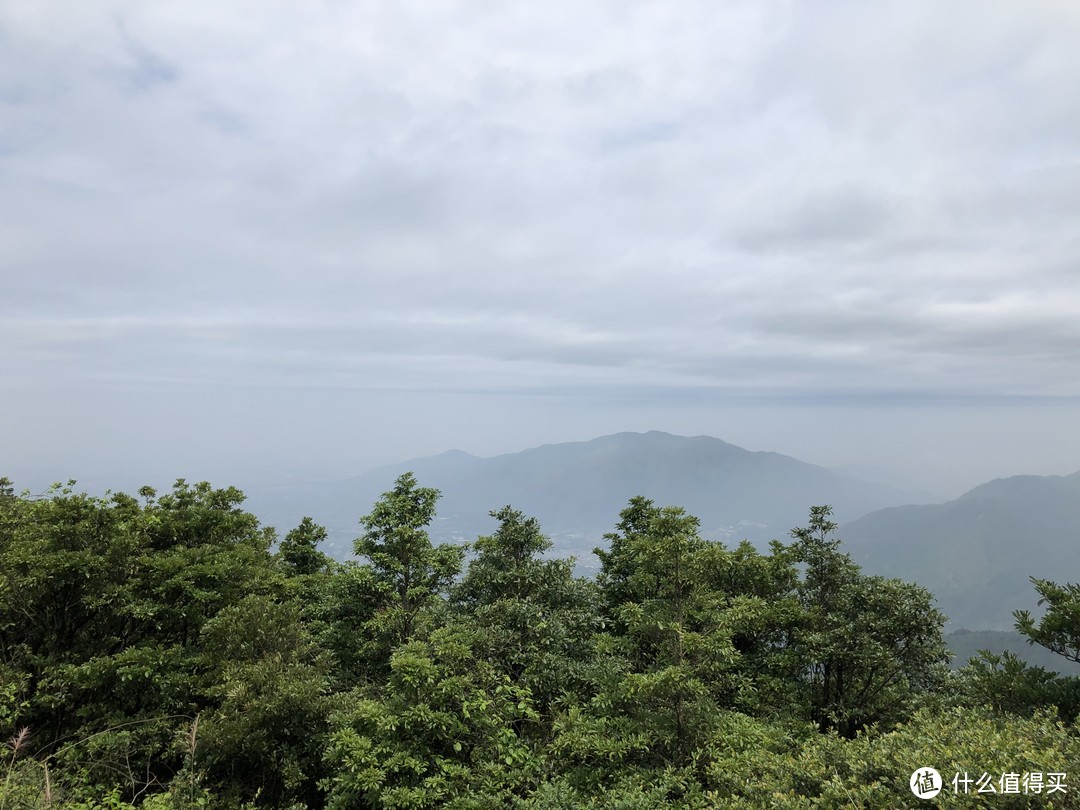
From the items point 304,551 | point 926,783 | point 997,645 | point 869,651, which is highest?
point 926,783

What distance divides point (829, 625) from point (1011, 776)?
43.7 feet

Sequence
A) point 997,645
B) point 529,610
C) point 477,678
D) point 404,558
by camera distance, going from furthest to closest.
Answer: point 997,645 < point 404,558 < point 529,610 < point 477,678

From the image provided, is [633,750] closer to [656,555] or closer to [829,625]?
[656,555]

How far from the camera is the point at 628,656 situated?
14844mm

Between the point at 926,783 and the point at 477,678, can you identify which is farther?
the point at 477,678

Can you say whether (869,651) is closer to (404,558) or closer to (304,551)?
(404,558)

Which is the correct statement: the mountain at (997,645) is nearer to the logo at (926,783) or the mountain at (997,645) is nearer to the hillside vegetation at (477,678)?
the hillside vegetation at (477,678)

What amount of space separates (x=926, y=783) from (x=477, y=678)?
30.7ft

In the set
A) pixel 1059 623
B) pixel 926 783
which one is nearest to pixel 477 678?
pixel 926 783

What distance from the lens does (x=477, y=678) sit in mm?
12734

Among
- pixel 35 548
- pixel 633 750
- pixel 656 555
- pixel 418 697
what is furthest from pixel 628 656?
pixel 35 548

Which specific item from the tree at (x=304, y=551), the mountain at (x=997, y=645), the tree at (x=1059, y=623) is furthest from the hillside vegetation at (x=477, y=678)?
the mountain at (x=997, y=645)

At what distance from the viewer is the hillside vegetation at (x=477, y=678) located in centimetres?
901

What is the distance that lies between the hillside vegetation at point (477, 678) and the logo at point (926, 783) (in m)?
0.14
